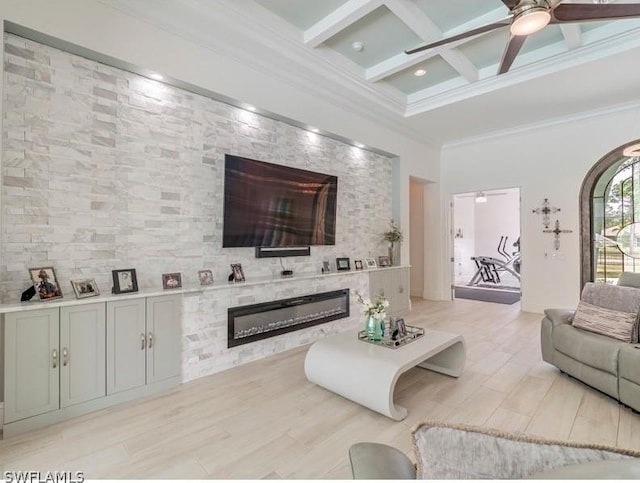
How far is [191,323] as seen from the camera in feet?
10.3

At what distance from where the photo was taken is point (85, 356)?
250cm

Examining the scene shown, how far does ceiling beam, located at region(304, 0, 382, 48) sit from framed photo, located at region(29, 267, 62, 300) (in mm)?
3471

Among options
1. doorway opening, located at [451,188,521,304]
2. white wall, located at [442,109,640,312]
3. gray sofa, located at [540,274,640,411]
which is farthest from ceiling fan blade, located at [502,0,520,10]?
doorway opening, located at [451,188,521,304]

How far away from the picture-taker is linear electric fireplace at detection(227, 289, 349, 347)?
3541 millimetres

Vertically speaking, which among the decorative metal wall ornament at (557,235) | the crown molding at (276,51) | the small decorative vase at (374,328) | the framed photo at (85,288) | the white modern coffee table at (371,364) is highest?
the crown molding at (276,51)

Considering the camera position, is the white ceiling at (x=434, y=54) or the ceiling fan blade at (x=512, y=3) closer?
the ceiling fan blade at (x=512, y=3)

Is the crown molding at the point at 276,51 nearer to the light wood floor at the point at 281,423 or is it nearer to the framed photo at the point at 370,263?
the framed photo at the point at 370,263

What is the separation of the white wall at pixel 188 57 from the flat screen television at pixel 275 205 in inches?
29.9

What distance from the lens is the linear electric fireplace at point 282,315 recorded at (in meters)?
3.54

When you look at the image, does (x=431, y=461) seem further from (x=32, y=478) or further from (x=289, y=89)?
(x=289, y=89)

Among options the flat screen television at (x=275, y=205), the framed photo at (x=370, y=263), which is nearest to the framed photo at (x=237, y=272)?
the flat screen television at (x=275, y=205)

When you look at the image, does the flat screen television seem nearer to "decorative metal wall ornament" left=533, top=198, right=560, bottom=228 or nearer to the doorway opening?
"decorative metal wall ornament" left=533, top=198, right=560, bottom=228

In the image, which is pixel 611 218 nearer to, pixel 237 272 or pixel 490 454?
pixel 237 272

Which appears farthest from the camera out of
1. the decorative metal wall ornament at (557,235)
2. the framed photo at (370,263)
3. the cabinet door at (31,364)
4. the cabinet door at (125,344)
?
the decorative metal wall ornament at (557,235)
